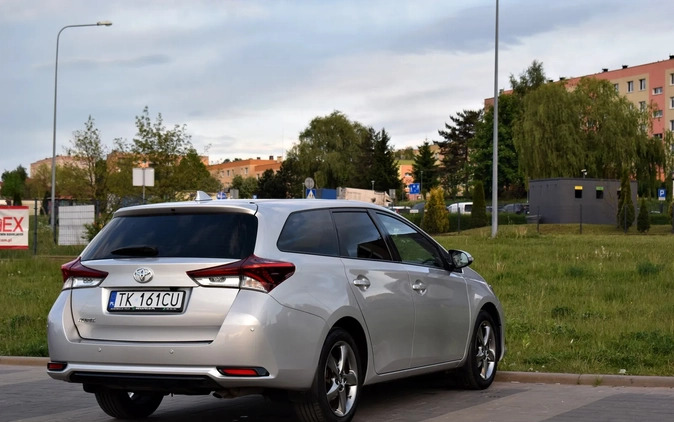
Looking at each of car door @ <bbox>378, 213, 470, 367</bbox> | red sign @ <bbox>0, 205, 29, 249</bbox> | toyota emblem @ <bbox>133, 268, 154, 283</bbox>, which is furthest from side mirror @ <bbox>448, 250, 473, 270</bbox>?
red sign @ <bbox>0, 205, 29, 249</bbox>

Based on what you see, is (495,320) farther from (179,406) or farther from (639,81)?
(639,81)

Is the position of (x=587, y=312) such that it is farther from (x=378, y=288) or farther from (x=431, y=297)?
(x=378, y=288)

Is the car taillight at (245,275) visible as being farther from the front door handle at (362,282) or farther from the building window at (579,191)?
the building window at (579,191)

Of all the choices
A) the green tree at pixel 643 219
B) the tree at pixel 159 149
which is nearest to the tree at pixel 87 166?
the tree at pixel 159 149

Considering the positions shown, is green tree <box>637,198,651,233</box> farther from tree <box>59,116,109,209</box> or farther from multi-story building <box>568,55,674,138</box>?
multi-story building <box>568,55,674,138</box>

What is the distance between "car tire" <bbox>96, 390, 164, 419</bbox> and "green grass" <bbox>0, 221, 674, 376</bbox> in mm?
3700

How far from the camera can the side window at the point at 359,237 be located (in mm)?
7309

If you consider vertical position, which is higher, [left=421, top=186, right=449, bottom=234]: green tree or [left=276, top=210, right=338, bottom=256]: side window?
[left=276, top=210, right=338, bottom=256]: side window

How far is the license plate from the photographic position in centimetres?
631

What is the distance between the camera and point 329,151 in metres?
117

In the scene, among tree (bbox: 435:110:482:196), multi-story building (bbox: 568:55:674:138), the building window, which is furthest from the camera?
tree (bbox: 435:110:482:196)

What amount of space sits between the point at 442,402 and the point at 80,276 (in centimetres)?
319

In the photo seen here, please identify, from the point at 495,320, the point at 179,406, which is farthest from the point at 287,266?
the point at 495,320

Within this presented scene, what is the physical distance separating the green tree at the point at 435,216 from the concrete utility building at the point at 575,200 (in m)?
5.82
